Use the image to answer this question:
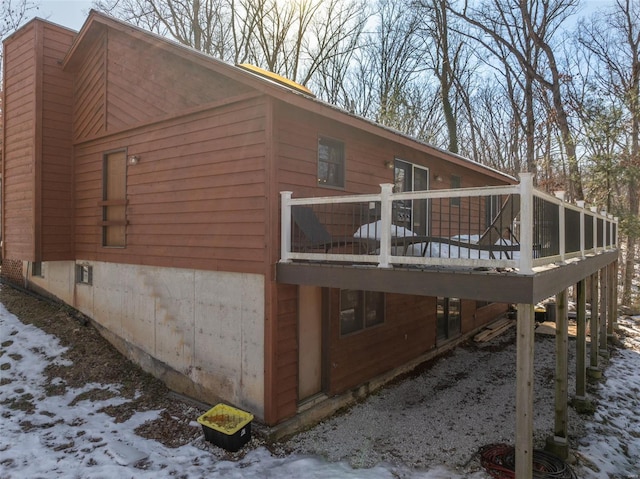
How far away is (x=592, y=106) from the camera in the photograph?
1652cm

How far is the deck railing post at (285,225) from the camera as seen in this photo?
577 cm

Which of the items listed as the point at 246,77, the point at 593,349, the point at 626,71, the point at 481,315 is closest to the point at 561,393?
the point at 593,349

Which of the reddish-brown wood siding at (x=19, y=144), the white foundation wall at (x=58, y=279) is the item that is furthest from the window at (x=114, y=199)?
Result: the white foundation wall at (x=58, y=279)

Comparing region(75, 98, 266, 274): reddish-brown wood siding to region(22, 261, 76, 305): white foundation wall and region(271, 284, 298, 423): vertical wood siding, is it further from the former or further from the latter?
region(22, 261, 76, 305): white foundation wall

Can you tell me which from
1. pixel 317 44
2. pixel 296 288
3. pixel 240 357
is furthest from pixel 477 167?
pixel 317 44

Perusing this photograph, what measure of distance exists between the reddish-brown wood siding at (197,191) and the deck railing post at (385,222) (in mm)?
1761

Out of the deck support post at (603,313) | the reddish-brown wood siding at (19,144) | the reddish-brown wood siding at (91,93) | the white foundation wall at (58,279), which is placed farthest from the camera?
the deck support post at (603,313)

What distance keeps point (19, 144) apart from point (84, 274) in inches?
128

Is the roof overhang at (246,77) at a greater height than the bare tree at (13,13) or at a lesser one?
lesser

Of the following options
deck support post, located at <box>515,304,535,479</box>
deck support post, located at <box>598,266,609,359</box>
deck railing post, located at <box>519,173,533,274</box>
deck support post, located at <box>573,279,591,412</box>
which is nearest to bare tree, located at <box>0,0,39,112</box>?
deck railing post, located at <box>519,173,533,274</box>

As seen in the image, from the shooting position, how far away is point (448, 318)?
1088 cm

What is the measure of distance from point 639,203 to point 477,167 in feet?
39.3

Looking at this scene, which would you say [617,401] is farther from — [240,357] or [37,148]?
[37,148]

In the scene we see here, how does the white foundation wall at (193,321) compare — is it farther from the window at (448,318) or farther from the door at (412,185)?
the window at (448,318)
